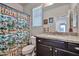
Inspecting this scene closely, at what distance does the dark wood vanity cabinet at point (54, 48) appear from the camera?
4.17 feet

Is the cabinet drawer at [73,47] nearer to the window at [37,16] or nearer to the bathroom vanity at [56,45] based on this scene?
the bathroom vanity at [56,45]

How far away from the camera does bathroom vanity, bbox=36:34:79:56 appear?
49.8 inches

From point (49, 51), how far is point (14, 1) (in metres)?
0.86

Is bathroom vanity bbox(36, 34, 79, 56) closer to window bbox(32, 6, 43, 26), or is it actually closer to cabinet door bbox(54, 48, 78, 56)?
cabinet door bbox(54, 48, 78, 56)

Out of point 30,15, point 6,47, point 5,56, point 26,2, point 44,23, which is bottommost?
point 5,56

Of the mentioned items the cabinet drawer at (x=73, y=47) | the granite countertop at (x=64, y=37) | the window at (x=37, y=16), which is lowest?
the cabinet drawer at (x=73, y=47)

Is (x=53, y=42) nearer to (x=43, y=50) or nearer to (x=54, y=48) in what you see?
(x=54, y=48)

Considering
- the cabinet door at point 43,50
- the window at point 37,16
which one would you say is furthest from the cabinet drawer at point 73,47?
the window at point 37,16

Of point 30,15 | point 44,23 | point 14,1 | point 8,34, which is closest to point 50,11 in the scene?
point 44,23

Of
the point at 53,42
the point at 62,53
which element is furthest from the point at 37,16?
the point at 62,53

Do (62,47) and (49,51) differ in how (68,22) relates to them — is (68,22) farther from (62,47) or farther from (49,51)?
(49,51)

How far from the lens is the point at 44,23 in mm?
1533

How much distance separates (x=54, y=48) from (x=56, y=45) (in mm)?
52

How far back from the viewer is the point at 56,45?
1423 millimetres
